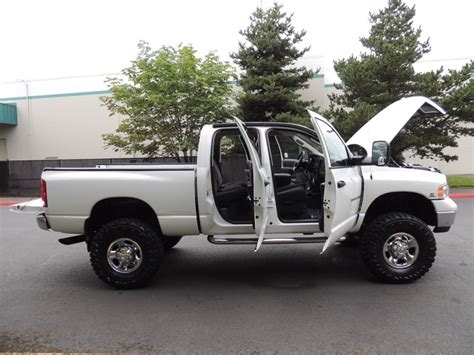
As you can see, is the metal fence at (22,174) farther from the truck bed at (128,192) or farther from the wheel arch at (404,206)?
the wheel arch at (404,206)

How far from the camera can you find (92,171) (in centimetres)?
501

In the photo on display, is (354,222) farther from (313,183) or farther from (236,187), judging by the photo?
(236,187)

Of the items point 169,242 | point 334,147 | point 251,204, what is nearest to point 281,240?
point 251,204

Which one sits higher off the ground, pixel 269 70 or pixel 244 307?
pixel 269 70

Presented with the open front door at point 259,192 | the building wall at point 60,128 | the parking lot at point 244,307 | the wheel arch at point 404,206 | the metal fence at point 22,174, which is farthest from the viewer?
the building wall at point 60,128

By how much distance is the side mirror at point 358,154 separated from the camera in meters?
4.81

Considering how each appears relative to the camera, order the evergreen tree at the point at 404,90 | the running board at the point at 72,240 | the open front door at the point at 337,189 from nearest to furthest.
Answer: the open front door at the point at 337,189
the running board at the point at 72,240
the evergreen tree at the point at 404,90

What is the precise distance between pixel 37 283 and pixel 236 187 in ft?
9.43

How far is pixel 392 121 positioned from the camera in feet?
17.4

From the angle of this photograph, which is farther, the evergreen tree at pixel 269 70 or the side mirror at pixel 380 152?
the evergreen tree at pixel 269 70

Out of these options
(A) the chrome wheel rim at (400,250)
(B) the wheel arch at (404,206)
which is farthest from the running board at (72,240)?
(A) the chrome wheel rim at (400,250)

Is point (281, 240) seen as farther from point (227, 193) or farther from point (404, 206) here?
point (404, 206)

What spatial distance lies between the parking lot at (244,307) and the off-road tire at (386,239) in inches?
5.6

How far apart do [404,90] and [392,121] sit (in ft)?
38.7
